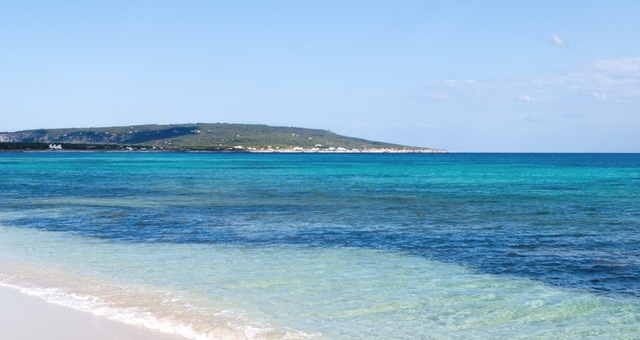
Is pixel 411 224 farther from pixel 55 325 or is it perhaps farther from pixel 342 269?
pixel 55 325

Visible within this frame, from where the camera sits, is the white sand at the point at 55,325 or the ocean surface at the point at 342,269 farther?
the ocean surface at the point at 342,269

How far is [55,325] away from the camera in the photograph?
33.6ft

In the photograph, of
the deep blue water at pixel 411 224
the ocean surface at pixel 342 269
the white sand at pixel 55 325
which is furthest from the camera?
the deep blue water at pixel 411 224

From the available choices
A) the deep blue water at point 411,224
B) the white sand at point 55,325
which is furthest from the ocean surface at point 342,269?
the white sand at point 55,325

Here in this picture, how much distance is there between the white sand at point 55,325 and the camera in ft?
31.6

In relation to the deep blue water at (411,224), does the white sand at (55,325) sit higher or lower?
lower

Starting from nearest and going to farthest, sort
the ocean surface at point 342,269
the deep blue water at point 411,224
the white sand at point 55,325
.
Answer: the white sand at point 55,325 < the ocean surface at point 342,269 < the deep blue water at point 411,224

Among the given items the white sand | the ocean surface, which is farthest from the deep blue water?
the white sand

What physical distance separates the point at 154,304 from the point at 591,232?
47.9 ft

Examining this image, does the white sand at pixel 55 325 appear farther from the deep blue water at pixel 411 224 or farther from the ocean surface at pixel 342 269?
the deep blue water at pixel 411 224

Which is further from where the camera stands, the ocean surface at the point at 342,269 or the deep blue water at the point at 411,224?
the deep blue water at the point at 411,224

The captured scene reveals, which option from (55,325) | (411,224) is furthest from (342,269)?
(411,224)

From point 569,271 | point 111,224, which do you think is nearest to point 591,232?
point 569,271

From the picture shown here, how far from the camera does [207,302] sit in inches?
456
